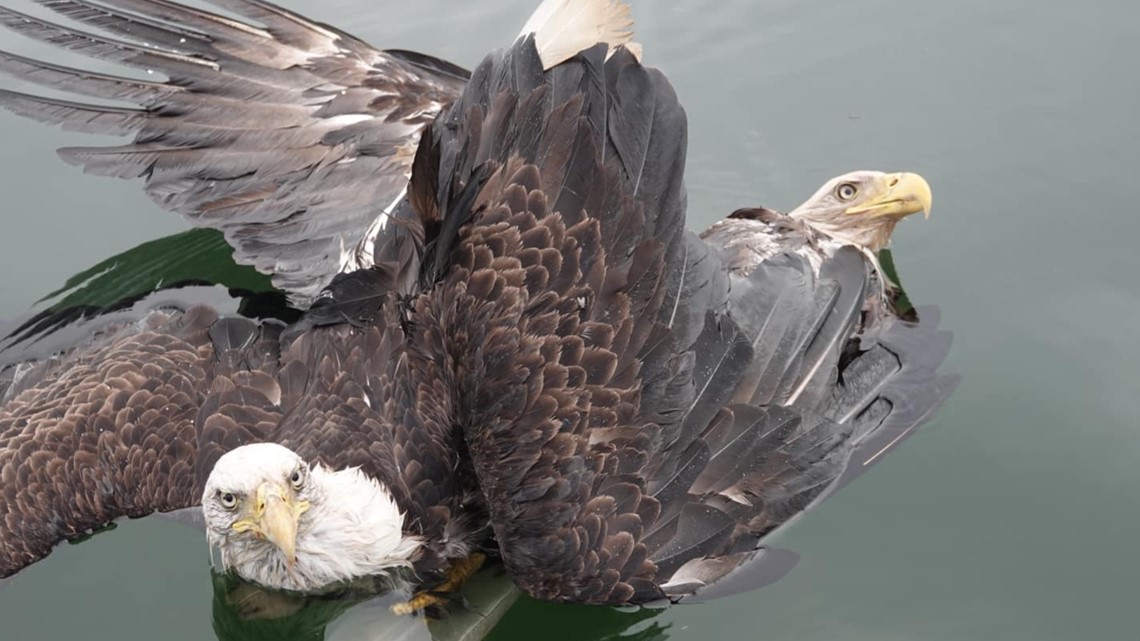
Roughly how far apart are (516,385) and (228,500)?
899 millimetres

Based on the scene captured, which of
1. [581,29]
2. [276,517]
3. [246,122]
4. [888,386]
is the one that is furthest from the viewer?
[246,122]

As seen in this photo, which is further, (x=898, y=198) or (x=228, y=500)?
(x=898, y=198)

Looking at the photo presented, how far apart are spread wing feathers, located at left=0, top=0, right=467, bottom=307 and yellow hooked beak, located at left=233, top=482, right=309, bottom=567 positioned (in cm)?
134

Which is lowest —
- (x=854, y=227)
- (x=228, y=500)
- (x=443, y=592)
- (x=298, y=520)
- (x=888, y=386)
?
(x=443, y=592)

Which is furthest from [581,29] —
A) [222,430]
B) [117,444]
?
[117,444]

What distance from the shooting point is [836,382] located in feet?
15.7

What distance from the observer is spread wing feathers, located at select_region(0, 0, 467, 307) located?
207 inches

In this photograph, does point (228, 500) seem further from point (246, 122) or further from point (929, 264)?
point (929, 264)

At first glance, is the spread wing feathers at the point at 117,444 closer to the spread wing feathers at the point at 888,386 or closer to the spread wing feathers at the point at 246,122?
the spread wing feathers at the point at 246,122

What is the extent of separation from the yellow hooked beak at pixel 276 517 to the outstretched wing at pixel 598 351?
21.8 inches

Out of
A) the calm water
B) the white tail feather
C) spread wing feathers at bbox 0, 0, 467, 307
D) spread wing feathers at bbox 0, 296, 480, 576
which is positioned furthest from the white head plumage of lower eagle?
the white tail feather

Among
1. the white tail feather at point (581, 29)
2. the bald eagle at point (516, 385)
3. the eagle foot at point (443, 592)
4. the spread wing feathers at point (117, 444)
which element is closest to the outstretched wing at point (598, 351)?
the bald eagle at point (516, 385)

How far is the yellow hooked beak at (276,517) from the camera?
3.93 m

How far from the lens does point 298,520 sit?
407 cm
